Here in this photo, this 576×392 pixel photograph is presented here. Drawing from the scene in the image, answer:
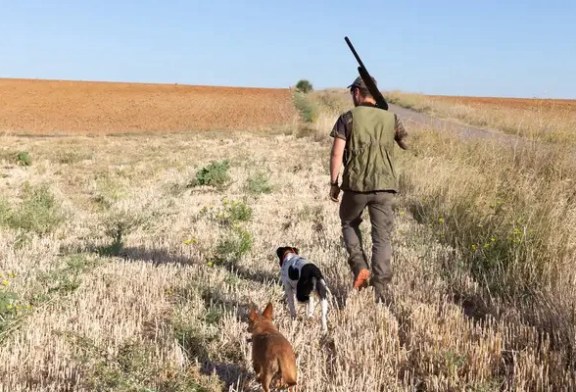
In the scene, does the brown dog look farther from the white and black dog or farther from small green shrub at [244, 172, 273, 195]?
small green shrub at [244, 172, 273, 195]

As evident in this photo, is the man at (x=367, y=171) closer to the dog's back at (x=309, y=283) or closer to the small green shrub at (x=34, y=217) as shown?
the dog's back at (x=309, y=283)

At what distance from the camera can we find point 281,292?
4.87 meters

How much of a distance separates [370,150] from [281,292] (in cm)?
147

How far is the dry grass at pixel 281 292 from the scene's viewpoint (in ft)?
10.9

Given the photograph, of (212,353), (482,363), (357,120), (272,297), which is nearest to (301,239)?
(272,297)

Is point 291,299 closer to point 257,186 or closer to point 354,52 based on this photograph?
point 354,52

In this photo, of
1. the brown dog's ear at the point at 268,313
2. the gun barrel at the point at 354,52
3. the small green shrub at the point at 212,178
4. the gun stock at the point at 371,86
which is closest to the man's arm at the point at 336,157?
the gun stock at the point at 371,86

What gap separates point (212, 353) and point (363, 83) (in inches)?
99.8

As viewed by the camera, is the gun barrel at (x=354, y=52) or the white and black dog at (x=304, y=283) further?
the gun barrel at (x=354, y=52)

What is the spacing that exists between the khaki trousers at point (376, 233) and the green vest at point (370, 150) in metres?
0.11

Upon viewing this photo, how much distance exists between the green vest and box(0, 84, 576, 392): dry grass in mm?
930


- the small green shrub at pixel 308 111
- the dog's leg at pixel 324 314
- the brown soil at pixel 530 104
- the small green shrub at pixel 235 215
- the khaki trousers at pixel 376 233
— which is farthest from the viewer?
the small green shrub at pixel 308 111

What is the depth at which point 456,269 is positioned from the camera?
16.5ft

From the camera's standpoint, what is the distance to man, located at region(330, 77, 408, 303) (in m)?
4.62
